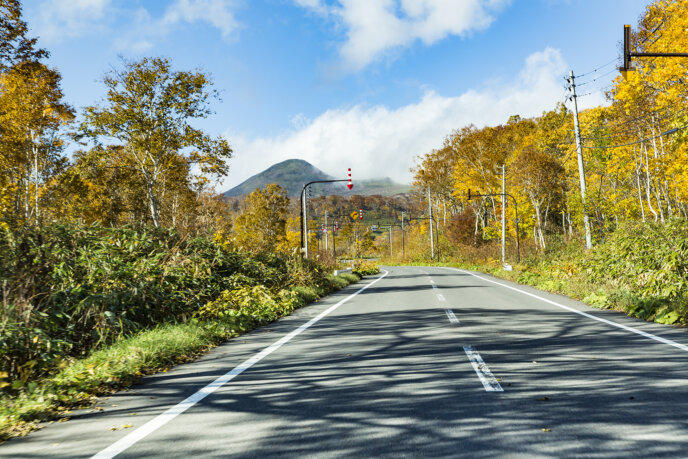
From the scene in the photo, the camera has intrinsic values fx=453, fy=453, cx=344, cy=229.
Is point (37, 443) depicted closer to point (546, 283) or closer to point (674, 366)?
point (674, 366)

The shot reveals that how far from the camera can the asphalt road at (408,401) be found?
3.30 metres

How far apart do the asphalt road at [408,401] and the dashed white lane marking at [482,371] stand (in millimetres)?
21

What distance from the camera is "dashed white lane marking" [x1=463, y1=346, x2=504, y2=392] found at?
4.71 metres

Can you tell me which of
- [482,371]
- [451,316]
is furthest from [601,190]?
[482,371]

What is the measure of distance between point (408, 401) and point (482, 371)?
4.95 ft

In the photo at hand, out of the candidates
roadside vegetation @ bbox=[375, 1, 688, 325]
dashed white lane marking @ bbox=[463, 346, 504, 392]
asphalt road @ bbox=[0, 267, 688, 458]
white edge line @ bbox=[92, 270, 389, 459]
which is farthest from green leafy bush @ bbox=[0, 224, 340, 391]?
roadside vegetation @ bbox=[375, 1, 688, 325]

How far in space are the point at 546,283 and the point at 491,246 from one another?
1416 inches

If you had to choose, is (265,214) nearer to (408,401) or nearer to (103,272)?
(103,272)

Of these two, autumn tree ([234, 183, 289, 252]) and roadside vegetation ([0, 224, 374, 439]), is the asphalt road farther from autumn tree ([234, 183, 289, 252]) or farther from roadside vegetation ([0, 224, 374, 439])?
autumn tree ([234, 183, 289, 252])

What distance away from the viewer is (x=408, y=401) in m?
4.31

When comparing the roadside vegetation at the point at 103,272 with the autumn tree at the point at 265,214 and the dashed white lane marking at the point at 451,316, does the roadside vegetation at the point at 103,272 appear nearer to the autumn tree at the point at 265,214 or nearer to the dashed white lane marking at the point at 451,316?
the dashed white lane marking at the point at 451,316

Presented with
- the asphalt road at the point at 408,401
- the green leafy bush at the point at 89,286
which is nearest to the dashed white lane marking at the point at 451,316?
the asphalt road at the point at 408,401

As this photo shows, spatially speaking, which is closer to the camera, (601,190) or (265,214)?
(601,190)

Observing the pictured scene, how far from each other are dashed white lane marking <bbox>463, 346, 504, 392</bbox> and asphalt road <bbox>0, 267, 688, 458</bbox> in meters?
0.02
